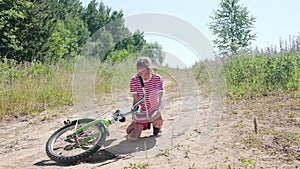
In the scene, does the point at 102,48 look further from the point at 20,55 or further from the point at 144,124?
the point at 20,55

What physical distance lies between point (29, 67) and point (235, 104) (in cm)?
595

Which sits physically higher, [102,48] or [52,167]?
[102,48]

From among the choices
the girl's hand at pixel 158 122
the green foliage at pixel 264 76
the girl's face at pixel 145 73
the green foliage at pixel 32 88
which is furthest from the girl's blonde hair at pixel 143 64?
the green foliage at pixel 32 88

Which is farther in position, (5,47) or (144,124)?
(5,47)

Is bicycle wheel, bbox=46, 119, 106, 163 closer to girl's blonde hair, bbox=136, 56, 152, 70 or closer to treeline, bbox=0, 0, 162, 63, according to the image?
girl's blonde hair, bbox=136, 56, 152, 70

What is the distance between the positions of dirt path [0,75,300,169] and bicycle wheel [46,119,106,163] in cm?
10

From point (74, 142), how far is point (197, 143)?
54.3 inches

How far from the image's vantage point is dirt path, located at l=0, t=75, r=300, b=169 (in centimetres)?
286

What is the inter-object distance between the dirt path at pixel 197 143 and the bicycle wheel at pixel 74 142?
0.10m

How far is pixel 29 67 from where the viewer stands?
8.85m

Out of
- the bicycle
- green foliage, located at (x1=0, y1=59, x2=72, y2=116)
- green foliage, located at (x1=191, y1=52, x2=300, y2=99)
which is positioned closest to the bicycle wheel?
the bicycle

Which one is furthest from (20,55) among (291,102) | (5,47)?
(291,102)

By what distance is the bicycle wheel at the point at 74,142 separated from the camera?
3.11 meters

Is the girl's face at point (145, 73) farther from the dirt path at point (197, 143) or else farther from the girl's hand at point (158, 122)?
the dirt path at point (197, 143)
